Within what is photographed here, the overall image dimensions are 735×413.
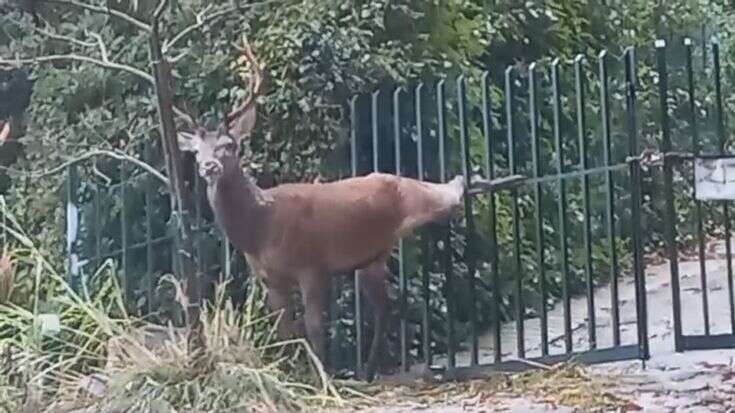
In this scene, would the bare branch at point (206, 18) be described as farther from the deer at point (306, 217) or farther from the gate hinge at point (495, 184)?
the gate hinge at point (495, 184)

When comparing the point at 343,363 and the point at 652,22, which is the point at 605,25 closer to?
the point at 652,22

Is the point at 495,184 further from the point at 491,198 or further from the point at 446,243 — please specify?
the point at 446,243

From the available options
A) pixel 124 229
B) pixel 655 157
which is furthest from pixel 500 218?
pixel 655 157

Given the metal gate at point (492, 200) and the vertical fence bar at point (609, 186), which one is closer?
the vertical fence bar at point (609, 186)

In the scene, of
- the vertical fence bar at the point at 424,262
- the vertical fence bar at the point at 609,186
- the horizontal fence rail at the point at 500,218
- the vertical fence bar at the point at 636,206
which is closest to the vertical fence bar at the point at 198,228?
the horizontal fence rail at the point at 500,218

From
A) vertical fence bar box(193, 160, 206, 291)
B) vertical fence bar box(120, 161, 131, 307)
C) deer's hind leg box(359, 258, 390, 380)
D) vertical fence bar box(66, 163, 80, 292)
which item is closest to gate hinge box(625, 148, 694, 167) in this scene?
deer's hind leg box(359, 258, 390, 380)

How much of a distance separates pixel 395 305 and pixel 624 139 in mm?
2172

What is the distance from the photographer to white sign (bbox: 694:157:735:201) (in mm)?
6711

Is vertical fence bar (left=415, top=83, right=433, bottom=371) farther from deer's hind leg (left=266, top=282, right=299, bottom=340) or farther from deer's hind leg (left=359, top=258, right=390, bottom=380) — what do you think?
deer's hind leg (left=266, top=282, right=299, bottom=340)

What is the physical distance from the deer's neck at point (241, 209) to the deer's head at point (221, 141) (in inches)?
2.7

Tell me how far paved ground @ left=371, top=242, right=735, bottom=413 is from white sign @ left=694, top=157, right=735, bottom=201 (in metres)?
0.87

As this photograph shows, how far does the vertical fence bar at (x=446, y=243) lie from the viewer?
7488 mm

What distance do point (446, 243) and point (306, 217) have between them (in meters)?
0.93

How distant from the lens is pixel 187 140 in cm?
722
